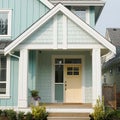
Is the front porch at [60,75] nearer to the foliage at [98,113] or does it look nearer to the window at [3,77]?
the window at [3,77]

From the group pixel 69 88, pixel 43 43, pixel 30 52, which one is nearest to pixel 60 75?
pixel 69 88

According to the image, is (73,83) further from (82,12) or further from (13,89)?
(82,12)

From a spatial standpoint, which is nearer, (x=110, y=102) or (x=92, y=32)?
(x=92, y=32)

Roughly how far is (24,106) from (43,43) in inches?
120

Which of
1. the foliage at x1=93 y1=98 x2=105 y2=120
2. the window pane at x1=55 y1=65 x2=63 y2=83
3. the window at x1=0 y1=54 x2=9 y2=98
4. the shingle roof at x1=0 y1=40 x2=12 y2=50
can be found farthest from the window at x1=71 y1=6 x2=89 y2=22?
the foliage at x1=93 y1=98 x2=105 y2=120

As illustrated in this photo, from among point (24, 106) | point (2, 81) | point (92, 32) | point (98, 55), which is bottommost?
point (24, 106)

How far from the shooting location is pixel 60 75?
20.4 meters

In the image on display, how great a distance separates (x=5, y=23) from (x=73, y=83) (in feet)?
16.6

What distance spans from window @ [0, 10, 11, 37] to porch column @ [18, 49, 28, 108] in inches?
119

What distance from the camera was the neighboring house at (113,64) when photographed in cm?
2775

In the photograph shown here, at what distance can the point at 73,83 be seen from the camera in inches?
800

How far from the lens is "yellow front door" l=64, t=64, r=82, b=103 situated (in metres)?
20.2

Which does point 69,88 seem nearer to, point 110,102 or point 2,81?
point 110,102

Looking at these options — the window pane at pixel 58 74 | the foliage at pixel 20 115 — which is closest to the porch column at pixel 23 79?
the foliage at pixel 20 115
